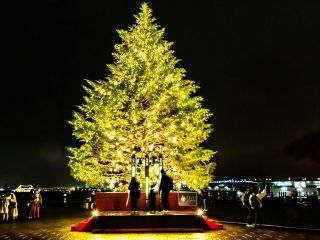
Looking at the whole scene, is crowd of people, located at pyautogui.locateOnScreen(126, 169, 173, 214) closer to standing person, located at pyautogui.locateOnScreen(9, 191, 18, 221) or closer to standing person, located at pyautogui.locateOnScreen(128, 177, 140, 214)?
standing person, located at pyautogui.locateOnScreen(128, 177, 140, 214)

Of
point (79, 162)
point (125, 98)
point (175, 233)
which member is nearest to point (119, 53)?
point (125, 98)

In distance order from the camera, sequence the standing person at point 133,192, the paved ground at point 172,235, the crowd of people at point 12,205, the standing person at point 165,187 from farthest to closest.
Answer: the crowd of people at point 12,205 < the standing person at point 133,192 < the standing person at point 165,187 < the paved ground at point 172,235

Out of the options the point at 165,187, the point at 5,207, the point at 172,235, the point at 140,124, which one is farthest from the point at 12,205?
the point at 172,235

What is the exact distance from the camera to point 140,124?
2564 centimetres

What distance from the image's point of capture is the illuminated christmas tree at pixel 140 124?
83.6ft

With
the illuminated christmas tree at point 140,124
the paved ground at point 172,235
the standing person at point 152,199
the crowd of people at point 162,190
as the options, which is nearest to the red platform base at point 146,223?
the paved ground at point 172,235

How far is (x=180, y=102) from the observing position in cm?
2609

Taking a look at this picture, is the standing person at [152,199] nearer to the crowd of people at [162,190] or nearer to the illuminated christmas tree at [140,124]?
→ the crowd of people at [162,190]

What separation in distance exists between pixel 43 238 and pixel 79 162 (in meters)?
9.96

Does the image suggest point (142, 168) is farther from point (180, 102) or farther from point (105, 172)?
point (180, 102)

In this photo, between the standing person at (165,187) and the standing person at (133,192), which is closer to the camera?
the standing person at (165,187)

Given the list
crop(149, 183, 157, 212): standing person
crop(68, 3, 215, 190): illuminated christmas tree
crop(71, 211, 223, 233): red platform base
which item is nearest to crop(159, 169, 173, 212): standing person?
crop(149, 183, 157, 212): standing person

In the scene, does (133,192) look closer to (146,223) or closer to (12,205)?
(146,223)

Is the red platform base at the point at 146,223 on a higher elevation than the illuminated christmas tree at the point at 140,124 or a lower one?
lower
